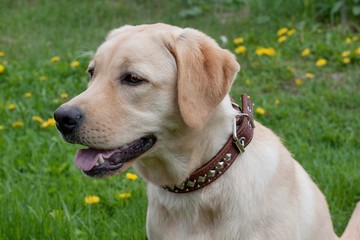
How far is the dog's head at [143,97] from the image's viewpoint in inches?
110

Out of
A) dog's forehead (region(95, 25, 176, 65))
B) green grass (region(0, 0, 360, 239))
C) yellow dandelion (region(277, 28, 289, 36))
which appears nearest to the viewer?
dog's forehead (region(95, 25, 176, 65))

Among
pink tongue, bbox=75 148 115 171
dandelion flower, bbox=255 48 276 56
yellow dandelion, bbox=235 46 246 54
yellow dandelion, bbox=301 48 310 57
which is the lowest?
yellow dandelion, bbox=235 46 246 54

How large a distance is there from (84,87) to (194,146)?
300 cm

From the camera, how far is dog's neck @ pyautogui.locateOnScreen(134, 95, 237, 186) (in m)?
2.96

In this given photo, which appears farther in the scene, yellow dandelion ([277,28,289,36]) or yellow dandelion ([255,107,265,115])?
yellow dandelion ([277,28,289,36])

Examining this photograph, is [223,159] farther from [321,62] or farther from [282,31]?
[282,31]

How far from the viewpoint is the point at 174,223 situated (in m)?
3.13

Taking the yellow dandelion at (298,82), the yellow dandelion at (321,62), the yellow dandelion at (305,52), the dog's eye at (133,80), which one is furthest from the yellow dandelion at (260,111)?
the dog's eye at (133,80)

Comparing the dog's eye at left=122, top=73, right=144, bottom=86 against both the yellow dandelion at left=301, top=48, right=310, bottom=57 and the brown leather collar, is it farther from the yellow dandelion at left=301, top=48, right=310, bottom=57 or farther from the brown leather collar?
the yellow dandelion at left=301, top=48, right=310, bottom=57

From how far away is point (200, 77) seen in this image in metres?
2.84

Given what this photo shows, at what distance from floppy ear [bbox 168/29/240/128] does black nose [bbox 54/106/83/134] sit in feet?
1.43

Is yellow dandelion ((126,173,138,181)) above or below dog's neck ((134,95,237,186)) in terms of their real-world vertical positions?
below

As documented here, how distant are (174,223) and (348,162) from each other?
6.13 ft

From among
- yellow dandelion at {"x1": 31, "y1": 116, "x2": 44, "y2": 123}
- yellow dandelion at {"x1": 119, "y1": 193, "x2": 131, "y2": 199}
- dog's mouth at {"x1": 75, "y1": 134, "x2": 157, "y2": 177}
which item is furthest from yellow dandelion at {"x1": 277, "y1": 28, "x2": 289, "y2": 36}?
dog's mouth at {"x1": 75, "y1": 134, "x2": 157, "y2": 177}
